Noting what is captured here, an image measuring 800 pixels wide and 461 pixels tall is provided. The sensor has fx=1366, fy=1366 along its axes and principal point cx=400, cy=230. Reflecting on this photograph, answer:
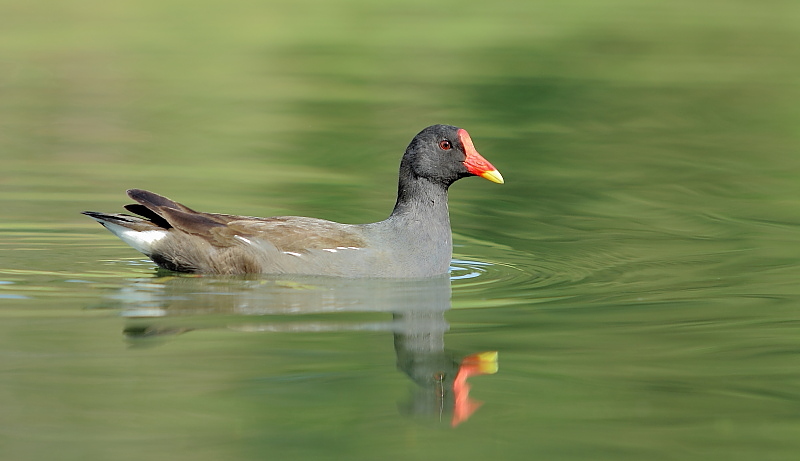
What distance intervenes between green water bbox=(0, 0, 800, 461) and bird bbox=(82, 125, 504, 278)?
0.16 meters

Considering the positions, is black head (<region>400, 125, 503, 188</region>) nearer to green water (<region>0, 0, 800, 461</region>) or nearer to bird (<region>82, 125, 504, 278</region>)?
bird (<region>82, 125, 504, 278</region>)

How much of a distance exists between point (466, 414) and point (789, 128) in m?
11.6

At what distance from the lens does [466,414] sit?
613cm

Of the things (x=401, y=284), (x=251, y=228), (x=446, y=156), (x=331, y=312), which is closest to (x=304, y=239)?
(x=251, y=228)

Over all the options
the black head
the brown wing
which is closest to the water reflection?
the brown wing

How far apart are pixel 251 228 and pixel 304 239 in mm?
371

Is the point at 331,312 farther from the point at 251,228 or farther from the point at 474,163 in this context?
the point at 474,163

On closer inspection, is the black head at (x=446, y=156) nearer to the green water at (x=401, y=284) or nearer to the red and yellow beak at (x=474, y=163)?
the red and yellow beak at (x=474, y=163)

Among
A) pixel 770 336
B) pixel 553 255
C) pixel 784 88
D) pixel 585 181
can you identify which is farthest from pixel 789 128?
pixel 770 336

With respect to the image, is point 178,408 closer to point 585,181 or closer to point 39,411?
point 39,411

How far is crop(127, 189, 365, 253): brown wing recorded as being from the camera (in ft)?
28.8

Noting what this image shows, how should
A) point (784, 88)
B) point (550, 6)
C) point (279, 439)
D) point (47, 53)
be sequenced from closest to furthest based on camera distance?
point (279, 439), point (784, 88), point (47, 53), point (550, 6)

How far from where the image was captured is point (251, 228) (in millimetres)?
8891

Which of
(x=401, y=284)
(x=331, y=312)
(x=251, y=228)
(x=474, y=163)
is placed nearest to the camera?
(x=331, y=312)
